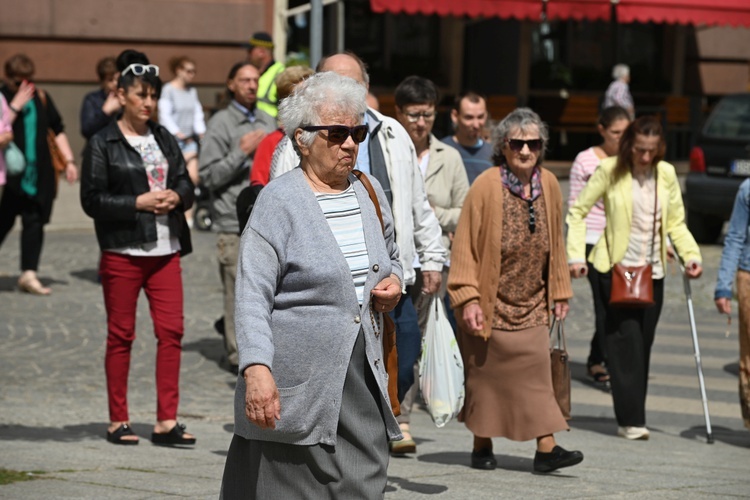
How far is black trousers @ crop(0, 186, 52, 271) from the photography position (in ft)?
42.9

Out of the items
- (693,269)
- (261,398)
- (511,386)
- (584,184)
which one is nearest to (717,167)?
(584,184)

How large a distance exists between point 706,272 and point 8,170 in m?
7.33

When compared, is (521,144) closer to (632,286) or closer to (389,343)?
(632,286)

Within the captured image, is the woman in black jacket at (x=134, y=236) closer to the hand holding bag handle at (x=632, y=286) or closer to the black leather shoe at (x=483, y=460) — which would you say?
the black leather shoe at (x=483, y=460)

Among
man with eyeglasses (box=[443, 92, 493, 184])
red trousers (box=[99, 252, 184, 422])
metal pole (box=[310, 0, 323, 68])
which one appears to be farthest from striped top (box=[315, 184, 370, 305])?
metal pole (box=[310, 0, 323, 68])

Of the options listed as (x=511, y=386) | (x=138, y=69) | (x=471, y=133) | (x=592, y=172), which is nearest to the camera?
(x=511, y=386)

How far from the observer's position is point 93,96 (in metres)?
12.9

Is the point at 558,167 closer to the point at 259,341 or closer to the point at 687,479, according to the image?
the point at 687,479

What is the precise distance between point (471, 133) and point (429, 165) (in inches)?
43.0

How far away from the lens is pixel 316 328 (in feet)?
15.5

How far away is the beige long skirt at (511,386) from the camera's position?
24.1ft

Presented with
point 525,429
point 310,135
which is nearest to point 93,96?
point 525,429

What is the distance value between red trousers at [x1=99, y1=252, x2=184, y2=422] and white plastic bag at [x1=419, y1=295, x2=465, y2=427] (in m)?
1.51

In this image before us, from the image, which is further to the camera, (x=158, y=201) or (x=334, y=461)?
(x=158, y=201)
